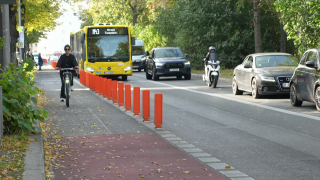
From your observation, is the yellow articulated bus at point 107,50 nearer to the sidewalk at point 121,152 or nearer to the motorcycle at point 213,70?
the motorcycle at point 213,70

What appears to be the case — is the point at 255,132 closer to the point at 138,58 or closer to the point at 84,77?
the point at 84,77

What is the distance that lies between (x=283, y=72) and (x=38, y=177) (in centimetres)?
1282

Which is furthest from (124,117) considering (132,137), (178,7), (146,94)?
(178,7)

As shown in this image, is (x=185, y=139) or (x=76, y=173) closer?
(x=76, y=173)

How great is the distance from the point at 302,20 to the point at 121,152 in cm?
1787

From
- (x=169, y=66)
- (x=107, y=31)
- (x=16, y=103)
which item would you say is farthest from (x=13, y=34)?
(x=16, y=103)

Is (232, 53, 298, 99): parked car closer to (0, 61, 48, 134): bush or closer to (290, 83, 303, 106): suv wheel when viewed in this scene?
(290, 83, 303, 106): suv wheel

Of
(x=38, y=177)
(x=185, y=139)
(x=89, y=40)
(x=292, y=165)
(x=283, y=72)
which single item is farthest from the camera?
(x=89, y=40)

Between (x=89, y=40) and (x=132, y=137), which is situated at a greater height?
(x=89, y=40)

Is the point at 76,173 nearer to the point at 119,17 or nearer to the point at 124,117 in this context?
the point at 124,117

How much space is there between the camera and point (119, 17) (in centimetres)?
7444

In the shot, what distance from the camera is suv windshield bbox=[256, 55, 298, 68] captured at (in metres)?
19.0

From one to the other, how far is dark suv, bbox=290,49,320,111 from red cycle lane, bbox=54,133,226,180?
576 cm

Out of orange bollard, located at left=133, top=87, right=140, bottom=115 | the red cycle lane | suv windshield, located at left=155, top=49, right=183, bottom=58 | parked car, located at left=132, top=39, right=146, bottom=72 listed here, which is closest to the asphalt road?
the red cycle lane
